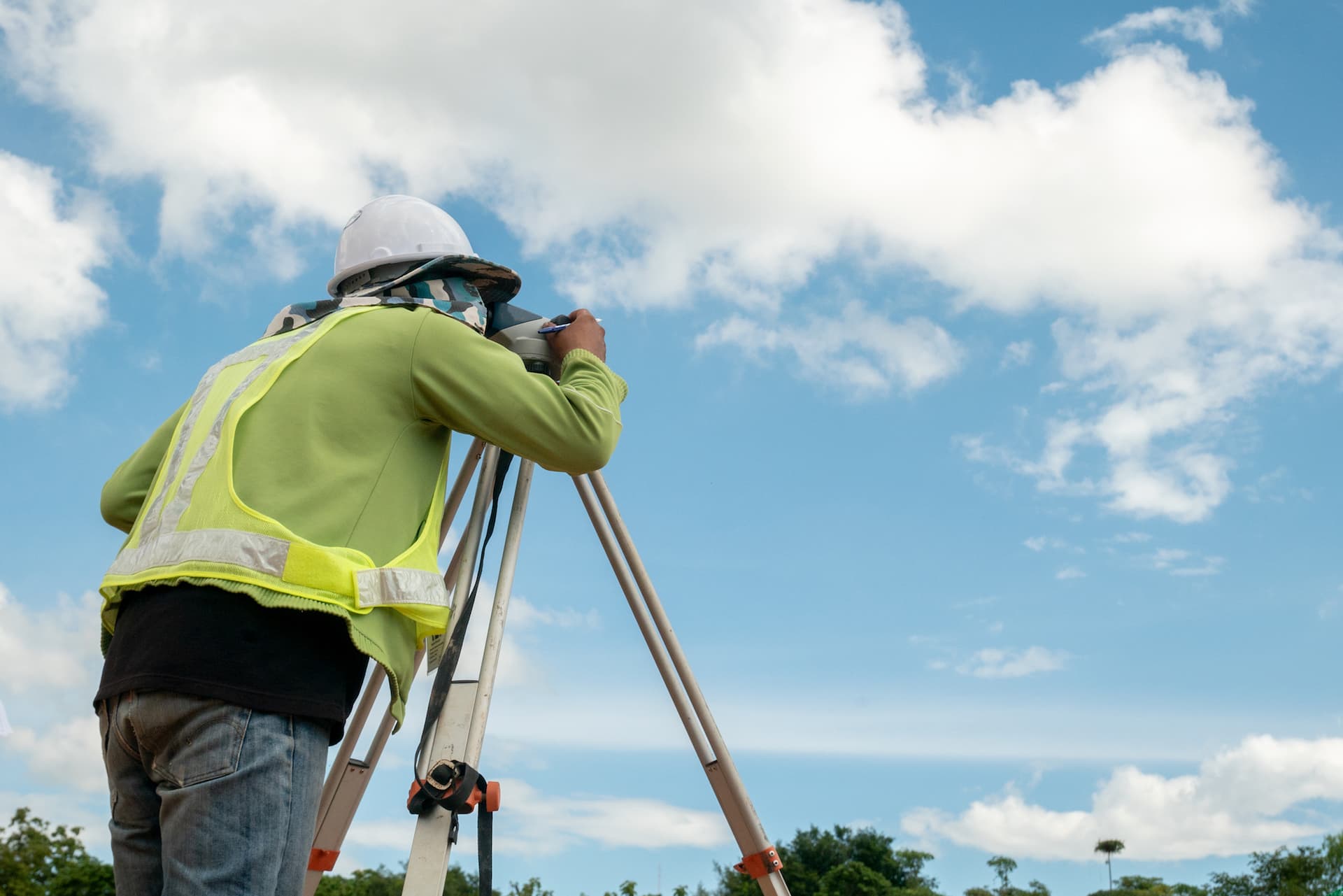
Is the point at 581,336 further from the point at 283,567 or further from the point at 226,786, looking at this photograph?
the point at 226,786

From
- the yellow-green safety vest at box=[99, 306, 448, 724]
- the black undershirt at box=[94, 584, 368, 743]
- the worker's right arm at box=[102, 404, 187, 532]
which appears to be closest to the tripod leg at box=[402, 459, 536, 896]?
the yellow-green safety vest at box=[99, 306, 448, 724]

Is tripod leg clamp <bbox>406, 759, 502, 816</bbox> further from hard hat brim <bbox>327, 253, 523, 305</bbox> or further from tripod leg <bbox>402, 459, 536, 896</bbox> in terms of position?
hard hat brim <bbox>327, 253, 523, 305</bbox>

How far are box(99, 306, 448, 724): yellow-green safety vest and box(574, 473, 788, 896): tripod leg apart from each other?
1.57m

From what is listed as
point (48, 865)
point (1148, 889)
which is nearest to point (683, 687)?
point (48, 865)

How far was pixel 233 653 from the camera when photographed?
2.97 meters

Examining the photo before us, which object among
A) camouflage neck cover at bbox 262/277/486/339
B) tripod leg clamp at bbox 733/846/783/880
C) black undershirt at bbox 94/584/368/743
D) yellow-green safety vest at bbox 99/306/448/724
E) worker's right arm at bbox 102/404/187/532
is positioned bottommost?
tripod leg clamp at bbox 733/846/783/880

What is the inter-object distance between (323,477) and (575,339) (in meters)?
1.34

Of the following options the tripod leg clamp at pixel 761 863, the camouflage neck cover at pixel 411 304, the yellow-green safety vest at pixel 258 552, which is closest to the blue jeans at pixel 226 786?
the yellow-green safety vest at pixel 258 552

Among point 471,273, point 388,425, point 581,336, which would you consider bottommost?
point 388,425

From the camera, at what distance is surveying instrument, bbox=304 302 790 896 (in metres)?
3.78

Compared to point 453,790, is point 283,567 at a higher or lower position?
higher

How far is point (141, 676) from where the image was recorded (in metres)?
2.97

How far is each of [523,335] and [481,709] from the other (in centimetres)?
143

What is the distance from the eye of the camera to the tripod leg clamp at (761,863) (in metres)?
5.14
